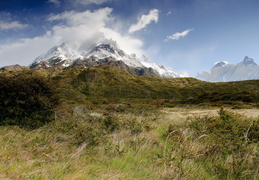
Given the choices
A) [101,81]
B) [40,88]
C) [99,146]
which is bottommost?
[99,146]

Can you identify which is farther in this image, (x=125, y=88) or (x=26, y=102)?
(x=125, y=88)

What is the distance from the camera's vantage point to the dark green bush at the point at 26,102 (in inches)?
251

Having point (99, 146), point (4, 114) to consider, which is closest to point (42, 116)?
point (4, 114)

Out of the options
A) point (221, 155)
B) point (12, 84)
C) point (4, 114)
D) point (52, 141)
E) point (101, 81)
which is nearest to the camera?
point (221, 155)

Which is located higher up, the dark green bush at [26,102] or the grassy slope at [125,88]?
the grassy slope at [125,88]

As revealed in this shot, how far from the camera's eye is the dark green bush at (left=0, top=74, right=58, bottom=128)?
21.0 ft

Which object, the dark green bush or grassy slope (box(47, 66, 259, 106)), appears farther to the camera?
grassy slope (box(47, 66, 259, 106))

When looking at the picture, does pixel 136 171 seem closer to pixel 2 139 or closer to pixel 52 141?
pixel 52 141

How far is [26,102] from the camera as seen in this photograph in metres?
6.93

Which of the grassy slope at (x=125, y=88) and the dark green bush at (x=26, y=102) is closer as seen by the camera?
the dark green bush at (x=26, y=102)

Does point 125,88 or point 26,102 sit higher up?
point 125,88

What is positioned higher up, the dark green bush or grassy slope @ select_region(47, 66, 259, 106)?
grassy slope @ select_region(47, 66, 259, 106)

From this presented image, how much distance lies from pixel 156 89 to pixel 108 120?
84.6 m

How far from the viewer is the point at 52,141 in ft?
14.1
